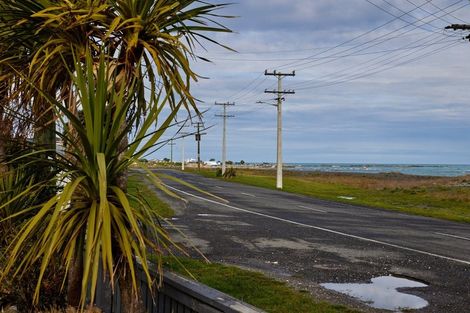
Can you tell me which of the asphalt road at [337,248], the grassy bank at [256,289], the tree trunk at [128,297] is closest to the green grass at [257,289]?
the grassy bank at [256,289]

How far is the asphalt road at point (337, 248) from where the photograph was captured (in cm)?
828

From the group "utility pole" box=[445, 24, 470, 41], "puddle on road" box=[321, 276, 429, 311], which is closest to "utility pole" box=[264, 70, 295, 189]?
"utility pole" box=[445, 24, 470, 41]

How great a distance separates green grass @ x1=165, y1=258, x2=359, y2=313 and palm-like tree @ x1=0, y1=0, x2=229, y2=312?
79.2 inches

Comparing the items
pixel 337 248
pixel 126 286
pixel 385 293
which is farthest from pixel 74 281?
pixel 337 248

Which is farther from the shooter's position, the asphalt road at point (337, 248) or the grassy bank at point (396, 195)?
the grassy bank at point (396, 195)

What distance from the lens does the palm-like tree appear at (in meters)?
3.39

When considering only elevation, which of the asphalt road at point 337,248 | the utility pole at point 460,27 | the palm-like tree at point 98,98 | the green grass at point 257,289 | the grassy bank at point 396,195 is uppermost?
the utility pole at point 460,27

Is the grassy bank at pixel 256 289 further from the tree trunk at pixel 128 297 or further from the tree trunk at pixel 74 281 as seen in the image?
the tree trunk at pixel 128 297

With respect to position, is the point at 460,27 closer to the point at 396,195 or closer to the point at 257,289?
the point at 396,195

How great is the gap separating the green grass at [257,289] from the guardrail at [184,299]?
767 mm

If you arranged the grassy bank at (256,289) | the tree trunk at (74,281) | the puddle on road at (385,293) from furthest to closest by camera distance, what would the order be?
the puddle on road at (385,293)
the grassy bank at (256,289)
the tree trunk at (74,281)

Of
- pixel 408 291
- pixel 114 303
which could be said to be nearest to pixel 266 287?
pixel 408 291

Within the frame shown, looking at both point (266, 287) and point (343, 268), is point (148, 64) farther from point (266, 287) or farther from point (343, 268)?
point (343, 268)

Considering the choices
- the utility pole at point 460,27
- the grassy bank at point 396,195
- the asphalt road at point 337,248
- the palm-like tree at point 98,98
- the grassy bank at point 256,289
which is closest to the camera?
the palm-like tree at point 98,98
